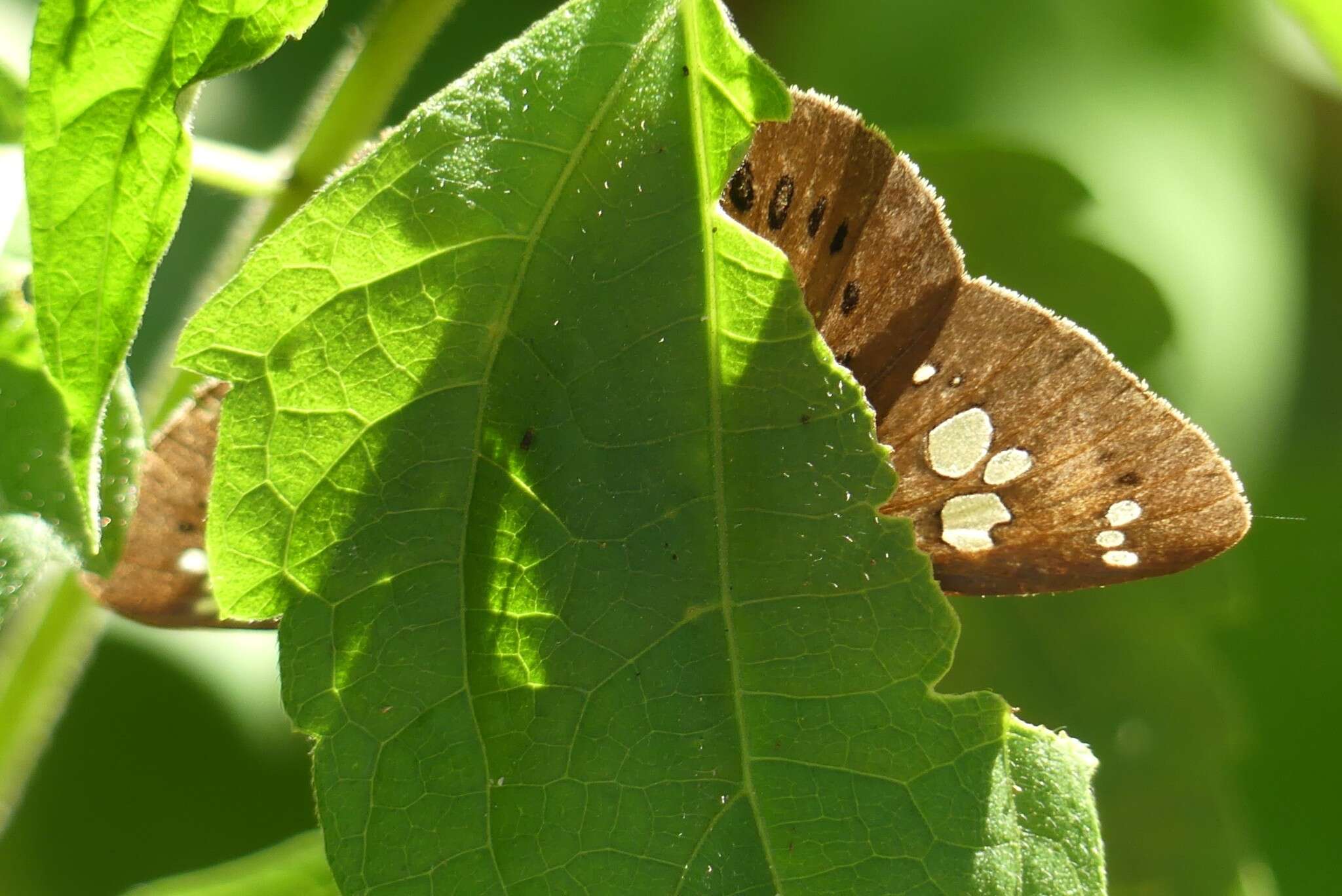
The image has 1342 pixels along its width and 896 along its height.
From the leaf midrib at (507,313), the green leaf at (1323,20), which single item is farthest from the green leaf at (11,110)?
the green leaf at (1323,20)

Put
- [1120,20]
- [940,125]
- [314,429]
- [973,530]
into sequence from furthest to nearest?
[1120,20] < [940,125] < [973,530] < [314,429]

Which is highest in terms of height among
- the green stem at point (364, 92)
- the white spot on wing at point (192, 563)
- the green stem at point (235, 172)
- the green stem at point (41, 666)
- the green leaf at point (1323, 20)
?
the green leaf at point (1323, 20)

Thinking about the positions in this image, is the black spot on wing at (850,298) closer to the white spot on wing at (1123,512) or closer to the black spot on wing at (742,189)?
the black spot on wing at (742,189)

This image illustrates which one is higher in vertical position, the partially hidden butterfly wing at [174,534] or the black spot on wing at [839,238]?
the black spot on wing at [839,238]

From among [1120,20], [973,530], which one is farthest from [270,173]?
[1120,20]

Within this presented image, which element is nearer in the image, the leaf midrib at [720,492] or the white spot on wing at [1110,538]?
the leaf midrib at [720,492]

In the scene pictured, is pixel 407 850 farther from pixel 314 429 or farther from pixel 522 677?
pixel 314 429
